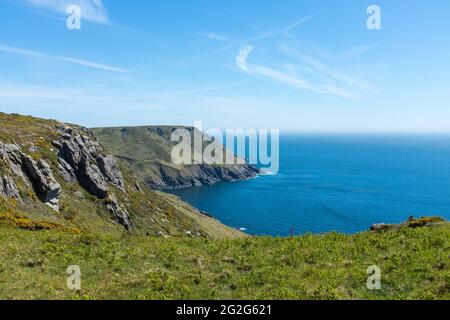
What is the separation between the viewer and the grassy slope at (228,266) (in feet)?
57.6

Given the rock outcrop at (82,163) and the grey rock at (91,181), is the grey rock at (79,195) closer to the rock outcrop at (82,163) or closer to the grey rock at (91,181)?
the rock outcrop at (82,163)

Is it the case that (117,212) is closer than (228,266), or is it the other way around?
(228,266)

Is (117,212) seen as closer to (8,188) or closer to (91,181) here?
(91,181)

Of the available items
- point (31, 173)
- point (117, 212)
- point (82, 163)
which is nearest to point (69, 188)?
point (117, 212)

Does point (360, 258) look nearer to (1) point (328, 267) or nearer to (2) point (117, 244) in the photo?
(1) point (328, 267)

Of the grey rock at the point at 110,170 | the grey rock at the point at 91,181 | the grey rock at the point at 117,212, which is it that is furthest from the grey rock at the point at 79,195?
the grey rock at the point at 110,170

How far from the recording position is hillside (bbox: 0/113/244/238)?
63.7 metres

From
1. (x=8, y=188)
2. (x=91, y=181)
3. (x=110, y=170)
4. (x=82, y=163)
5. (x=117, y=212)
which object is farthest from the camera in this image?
(x=110, y=170)

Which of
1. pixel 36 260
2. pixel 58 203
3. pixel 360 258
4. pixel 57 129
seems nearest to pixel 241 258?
pixel 360 258

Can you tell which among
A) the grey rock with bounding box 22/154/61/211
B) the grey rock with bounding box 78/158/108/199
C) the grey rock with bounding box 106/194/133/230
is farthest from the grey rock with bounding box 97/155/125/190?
the grey rock with bounding box 22/154/61/211

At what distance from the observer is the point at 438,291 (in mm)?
16781

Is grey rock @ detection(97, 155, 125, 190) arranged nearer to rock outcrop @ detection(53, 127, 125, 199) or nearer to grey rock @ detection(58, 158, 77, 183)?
rock outcrop @ detection(53, 127, 125, 199)

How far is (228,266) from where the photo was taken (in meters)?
22.4

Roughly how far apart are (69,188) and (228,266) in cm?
7829
